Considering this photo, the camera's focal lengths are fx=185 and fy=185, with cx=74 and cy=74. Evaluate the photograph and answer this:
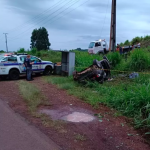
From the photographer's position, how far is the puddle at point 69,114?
5.20 metres

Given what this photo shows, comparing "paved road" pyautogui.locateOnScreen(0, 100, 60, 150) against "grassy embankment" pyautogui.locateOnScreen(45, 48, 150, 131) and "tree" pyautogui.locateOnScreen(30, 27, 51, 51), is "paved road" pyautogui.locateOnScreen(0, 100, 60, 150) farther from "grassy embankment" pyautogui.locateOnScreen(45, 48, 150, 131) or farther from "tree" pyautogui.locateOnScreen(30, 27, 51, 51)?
"tree" pyautogui.locateOnScreen(30, 27, 51, 51)

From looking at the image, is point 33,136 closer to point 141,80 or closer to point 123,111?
point 123,111

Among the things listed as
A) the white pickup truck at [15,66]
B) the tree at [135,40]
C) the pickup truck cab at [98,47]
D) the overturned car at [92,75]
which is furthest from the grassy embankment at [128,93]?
the tree at [135,40]

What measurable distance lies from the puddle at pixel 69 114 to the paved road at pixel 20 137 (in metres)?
0.89

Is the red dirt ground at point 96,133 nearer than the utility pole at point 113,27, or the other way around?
the red dirt ground at point 96,133

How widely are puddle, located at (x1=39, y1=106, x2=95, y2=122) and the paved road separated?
35.1 inches

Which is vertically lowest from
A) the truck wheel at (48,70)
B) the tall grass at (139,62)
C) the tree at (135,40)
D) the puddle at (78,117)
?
the puddle at (78,117)

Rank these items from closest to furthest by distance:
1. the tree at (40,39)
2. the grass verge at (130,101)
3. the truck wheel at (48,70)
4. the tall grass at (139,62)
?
1. the grass verge at (130,101)
2. the tall grass at (139,62)
3. the truck wheel at (48,70)
4. the tree at (40,39)

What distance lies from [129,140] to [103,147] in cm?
67

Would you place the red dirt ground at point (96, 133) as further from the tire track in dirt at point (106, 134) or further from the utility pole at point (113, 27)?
the utility pole at point (113, 27)

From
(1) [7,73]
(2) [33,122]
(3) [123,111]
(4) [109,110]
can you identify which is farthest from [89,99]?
(1) [7,73]

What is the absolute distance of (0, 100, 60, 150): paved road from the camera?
3.64 metres

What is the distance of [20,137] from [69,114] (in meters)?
1.88

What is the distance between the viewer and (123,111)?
5.59m
